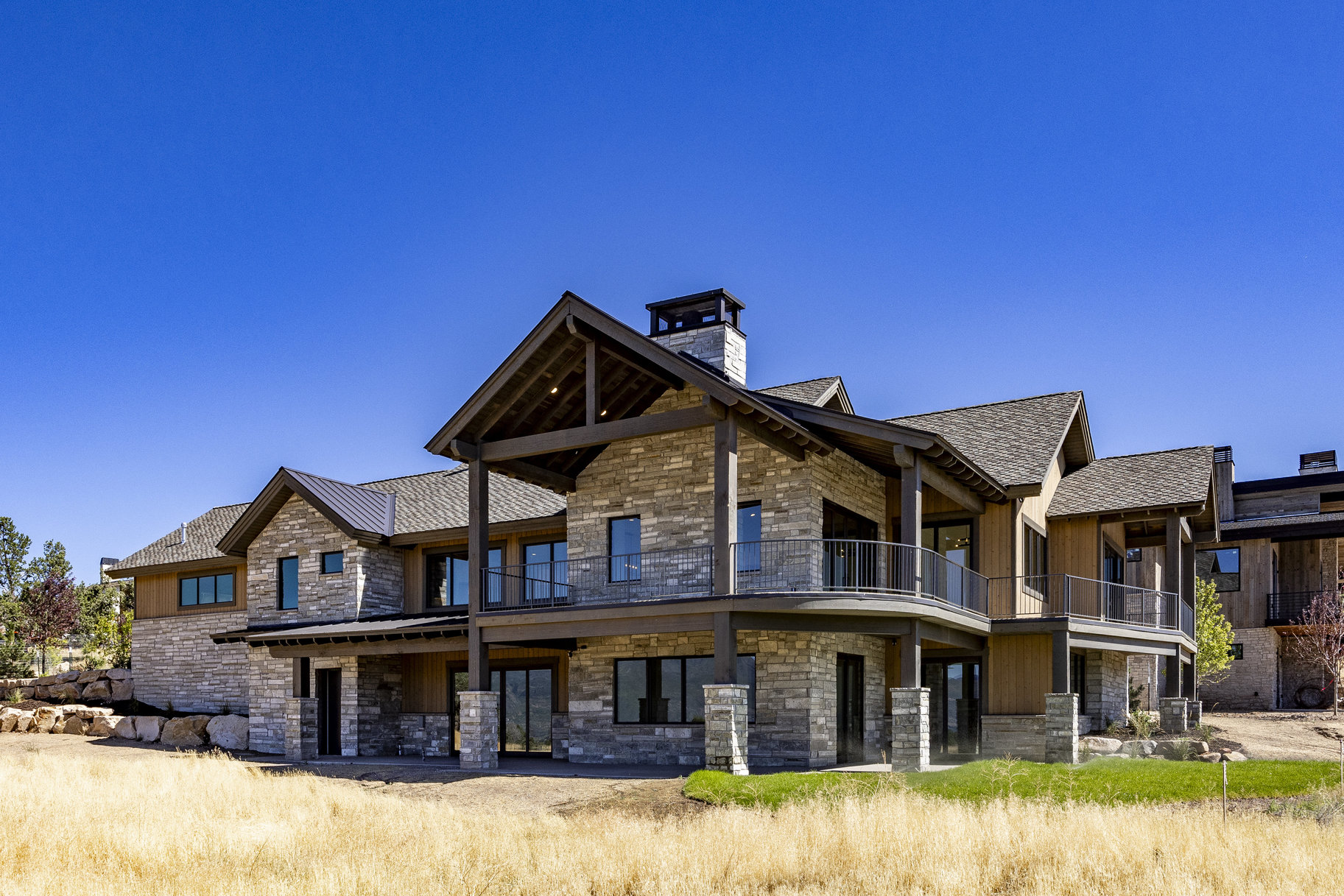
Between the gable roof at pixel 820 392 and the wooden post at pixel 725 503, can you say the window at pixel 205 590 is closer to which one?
the gable roof at pixel 820 392

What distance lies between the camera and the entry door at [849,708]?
21562 mm

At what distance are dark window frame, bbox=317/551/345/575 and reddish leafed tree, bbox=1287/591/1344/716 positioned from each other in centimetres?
2603

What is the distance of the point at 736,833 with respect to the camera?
12367mm

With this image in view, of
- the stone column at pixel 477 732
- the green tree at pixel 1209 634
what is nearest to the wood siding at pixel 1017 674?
the green tree at pixel 1209 634

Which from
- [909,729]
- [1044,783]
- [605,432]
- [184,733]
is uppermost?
[605,432]

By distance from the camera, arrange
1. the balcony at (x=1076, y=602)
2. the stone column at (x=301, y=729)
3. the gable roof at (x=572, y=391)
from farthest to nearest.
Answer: the stone column at (x=301, y=729) → the balcony at (x=1076, y=602) → the gable roof at (x=572, y=391)

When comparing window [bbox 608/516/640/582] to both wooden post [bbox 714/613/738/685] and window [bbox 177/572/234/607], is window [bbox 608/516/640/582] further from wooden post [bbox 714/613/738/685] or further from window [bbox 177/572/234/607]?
window [bbox 177/572/234/607]

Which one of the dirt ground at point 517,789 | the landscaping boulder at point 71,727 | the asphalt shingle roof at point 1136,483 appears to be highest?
the asphalt shingle roof at point 1136,483

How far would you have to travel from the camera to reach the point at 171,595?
107ft

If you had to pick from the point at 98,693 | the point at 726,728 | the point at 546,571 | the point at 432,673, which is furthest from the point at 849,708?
the point at 98,693

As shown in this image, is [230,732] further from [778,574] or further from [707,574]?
[778,574]

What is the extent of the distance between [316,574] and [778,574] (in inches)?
510

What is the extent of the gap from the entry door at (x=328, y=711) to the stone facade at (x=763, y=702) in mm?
7196

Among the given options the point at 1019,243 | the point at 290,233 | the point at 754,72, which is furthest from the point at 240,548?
the point at 1019,243
